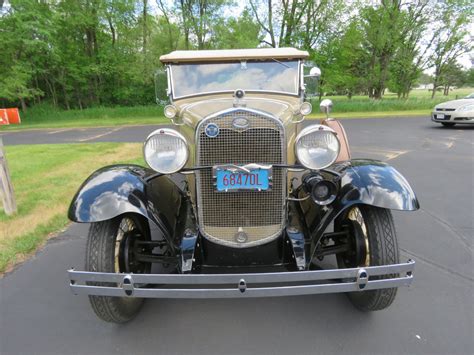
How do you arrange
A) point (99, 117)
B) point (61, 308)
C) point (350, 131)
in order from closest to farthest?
point (61, 308), point (350, 131), point (99, 117)

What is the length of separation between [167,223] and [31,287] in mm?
1469

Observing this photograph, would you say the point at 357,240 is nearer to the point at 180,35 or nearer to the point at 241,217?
the point at 241,217

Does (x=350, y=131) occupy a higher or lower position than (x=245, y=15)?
lower

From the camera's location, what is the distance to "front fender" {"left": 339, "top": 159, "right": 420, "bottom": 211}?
2.03m

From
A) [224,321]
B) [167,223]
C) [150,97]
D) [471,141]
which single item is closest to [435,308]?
[224,321]

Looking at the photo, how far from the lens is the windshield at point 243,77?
288 centimetres

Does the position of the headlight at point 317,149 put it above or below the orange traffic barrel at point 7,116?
below

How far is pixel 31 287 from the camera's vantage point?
2654 mm

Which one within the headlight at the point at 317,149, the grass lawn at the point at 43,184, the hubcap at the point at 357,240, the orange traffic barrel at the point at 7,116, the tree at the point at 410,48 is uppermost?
the tree at the point at 410,48

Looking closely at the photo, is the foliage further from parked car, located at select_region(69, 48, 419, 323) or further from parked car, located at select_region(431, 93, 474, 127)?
parked car, located at select_region(69, 48, 419, 323)

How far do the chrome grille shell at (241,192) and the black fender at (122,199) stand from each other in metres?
0.38

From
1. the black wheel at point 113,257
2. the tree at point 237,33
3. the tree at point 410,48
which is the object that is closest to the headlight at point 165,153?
A: the black wheel at point 113,257

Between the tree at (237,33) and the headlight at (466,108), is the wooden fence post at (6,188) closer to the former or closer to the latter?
the headlight at (466,108)

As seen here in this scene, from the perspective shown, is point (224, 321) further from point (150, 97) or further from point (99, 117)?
point (150, 97)
